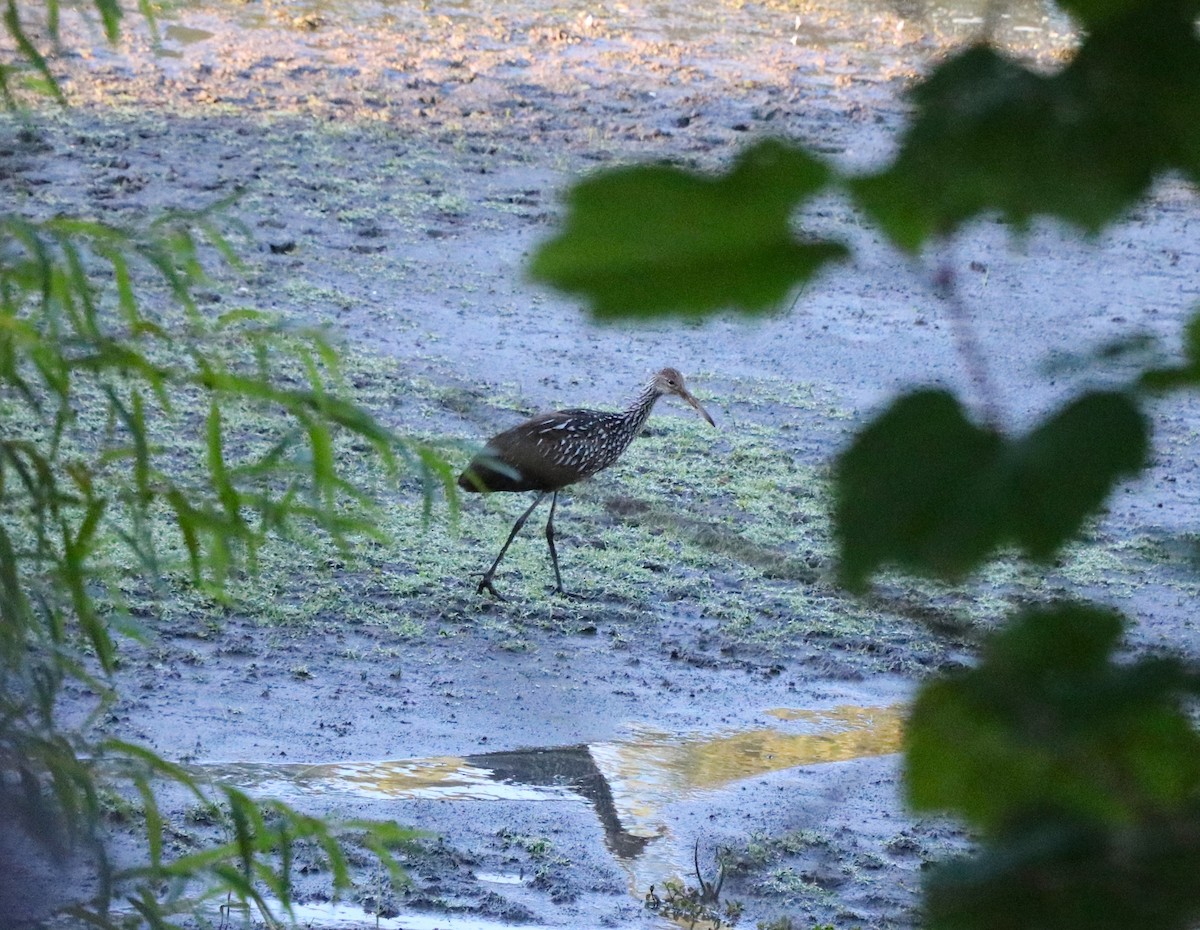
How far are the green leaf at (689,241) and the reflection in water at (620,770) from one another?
4.33 metres

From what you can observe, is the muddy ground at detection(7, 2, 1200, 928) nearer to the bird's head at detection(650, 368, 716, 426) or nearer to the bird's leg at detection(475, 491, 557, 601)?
the bird's leg at detection(475, 491, 557, 601)

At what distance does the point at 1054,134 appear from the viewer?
647 millimetres

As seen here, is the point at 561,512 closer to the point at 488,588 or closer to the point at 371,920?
the point at 488,588

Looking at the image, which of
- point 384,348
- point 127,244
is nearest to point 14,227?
point 127,244

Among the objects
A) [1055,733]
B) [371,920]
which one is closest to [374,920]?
[371,920]

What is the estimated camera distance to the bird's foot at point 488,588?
21.2 ft

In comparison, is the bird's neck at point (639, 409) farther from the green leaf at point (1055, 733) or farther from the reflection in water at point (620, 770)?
the green leaf at point (1055, 733)

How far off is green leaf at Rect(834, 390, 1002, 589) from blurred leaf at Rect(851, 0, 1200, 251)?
0.07 m

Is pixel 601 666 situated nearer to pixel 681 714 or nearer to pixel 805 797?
pixel 681 714

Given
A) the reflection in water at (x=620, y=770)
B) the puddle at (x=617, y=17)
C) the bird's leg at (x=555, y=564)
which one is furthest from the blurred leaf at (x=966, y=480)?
the puddle at (x=617, y=17)

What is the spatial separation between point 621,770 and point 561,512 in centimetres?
213

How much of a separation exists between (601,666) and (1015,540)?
545cm

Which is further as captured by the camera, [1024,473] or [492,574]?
[492,574]

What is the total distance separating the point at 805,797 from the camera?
206 inches
